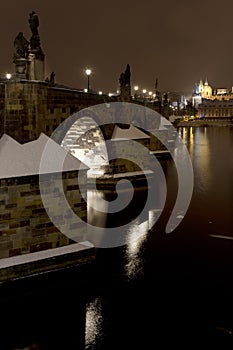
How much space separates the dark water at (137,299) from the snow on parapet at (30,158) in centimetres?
220

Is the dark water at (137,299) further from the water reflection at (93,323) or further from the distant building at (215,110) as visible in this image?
the distant building at (215,110)

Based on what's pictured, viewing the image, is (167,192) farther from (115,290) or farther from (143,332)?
(143,332)

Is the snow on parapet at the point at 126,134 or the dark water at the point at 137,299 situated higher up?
the snow on parapet at the point at 126,134

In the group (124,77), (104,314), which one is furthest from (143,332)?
(124,77)

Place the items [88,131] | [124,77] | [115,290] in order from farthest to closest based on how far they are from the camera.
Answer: [124,77]
[88,131]
[115,290]

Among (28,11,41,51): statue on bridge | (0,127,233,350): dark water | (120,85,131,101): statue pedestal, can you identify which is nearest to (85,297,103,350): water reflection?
(0,127,233,350): dark water

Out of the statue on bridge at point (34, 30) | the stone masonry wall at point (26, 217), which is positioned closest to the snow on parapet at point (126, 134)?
the statue on bridge at point (34, 30)

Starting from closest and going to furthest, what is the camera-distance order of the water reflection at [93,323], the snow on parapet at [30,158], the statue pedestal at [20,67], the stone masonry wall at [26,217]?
the water reflection at [93,323] → the stone masonry wall at [26,217] → the snow on parapet at [30,158] → the statue pedestal at [20,67]

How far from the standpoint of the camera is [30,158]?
31.1ft

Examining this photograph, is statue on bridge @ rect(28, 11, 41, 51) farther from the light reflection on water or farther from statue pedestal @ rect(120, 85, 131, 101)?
statue pedestal @ rect(120, 85, 131, 101)

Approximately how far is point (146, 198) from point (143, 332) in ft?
31.6

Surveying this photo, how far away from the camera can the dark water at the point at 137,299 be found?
709cm

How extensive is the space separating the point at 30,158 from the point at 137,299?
12.0ft

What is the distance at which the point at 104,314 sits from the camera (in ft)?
25.7
